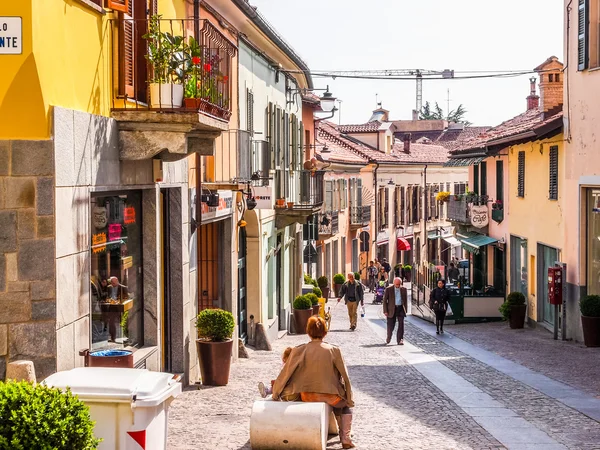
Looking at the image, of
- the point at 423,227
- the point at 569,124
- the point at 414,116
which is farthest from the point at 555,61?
the point at 414,116

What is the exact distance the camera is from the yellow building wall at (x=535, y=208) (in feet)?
77.5

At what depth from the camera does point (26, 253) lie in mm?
7930

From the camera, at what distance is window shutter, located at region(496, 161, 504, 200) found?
105 feet

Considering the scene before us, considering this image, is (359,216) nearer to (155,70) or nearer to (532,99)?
(532,99)

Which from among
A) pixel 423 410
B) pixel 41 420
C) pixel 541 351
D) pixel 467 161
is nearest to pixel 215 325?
pixel 423 410

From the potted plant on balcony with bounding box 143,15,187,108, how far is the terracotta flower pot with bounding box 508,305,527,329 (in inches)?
665

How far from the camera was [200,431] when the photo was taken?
1031 cm

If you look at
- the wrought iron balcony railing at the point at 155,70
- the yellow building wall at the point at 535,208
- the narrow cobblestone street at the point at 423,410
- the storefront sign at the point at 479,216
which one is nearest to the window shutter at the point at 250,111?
the narrow cobblestone street at the point at 423,410

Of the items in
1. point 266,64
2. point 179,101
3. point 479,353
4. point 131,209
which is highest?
point 266,64

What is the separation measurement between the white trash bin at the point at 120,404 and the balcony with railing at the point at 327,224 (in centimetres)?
3333

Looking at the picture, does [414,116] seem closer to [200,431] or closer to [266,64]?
[266,64]

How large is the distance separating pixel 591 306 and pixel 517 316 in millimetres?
5925

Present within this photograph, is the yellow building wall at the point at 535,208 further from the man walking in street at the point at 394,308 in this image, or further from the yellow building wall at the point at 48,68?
the yellow building wall at the point at 48,68

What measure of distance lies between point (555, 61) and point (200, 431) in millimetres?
21280
